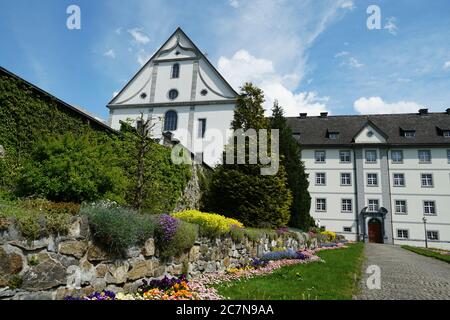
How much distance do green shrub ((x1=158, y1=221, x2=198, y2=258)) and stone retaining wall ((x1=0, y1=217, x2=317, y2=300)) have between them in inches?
5.7

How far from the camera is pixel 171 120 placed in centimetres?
2797

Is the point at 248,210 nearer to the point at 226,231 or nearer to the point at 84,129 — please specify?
the point at 226,231

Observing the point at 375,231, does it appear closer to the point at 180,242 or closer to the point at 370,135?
the point at 370,135

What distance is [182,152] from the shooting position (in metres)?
13.9

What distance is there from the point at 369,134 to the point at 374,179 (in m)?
4.85

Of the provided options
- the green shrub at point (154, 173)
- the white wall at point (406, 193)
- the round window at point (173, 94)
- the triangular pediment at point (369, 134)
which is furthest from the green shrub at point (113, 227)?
the triangular pediment at point (369, 134)

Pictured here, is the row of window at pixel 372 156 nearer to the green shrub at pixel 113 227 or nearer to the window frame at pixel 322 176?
the window frame at pixel 322 176

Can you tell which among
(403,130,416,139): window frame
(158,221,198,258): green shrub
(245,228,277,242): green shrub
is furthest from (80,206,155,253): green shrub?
(403,130,416,139): window frame

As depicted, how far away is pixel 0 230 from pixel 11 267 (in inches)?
17.7

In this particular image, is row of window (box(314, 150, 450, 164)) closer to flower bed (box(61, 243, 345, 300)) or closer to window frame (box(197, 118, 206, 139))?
window frame (box(197, 118, 206, 139))

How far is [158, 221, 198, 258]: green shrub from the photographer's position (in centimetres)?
634

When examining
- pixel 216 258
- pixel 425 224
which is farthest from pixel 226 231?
pixel 425 224

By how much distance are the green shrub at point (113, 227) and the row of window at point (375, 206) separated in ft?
107
